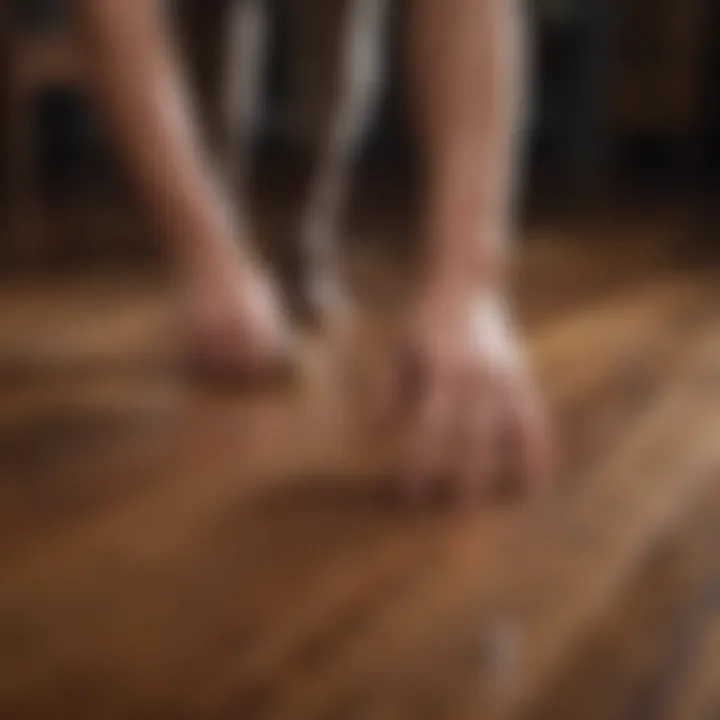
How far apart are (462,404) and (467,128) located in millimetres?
185

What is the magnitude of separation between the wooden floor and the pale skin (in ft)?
0.12

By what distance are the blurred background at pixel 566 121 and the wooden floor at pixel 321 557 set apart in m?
1.00

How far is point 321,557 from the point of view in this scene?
0.74 m

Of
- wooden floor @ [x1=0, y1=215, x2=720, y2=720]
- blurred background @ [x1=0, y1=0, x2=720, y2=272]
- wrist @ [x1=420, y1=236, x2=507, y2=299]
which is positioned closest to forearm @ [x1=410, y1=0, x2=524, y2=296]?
wrist @ [x1=420, y1=236, x2=507, y2=299]

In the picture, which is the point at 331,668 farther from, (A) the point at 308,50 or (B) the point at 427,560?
(A) the point at 308,50

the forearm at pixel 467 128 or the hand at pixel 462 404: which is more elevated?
the forearm at pixel 467 128

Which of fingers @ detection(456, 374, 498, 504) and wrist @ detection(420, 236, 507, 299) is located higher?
wrist @ detection(420, 236, 507, 299)

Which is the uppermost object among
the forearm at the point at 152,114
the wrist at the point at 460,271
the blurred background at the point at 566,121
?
the forearm at the point at 152,114

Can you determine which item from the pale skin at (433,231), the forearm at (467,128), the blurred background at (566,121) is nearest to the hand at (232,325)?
the pale skin at (433,231)

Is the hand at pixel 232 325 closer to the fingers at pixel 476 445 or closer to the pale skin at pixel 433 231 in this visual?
the pale skin at pixel 433 231

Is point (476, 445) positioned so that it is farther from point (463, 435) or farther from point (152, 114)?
point (152, 114)

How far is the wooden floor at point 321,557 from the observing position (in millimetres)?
596

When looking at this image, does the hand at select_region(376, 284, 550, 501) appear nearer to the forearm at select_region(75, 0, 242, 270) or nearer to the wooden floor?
the wooden floor

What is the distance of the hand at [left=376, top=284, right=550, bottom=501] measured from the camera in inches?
33.2
